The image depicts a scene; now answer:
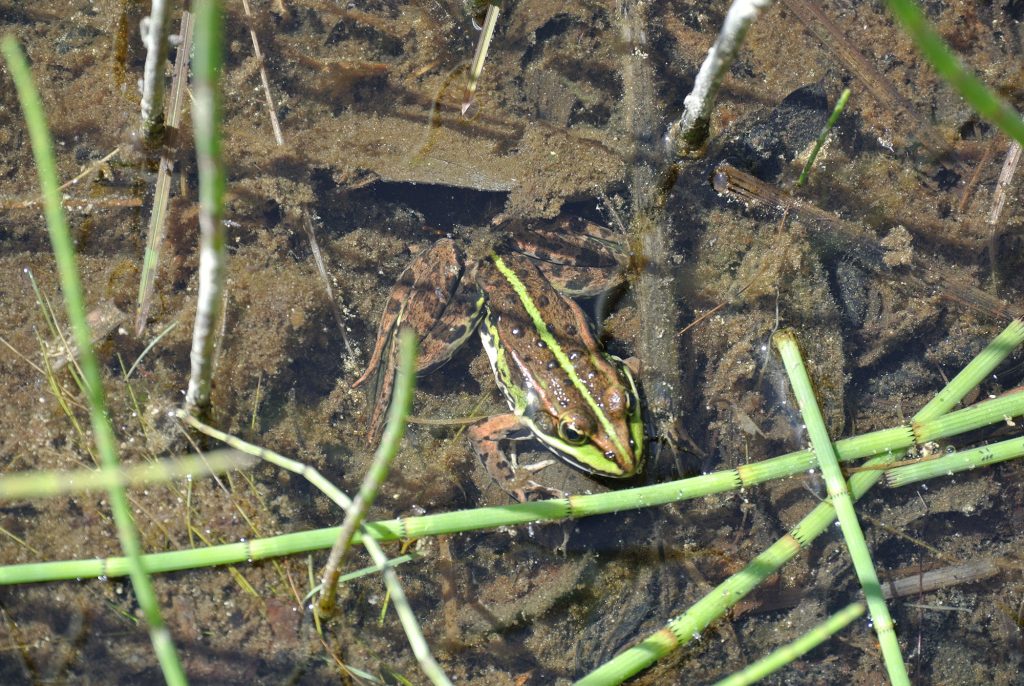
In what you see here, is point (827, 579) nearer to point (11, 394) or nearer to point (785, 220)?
point (785, 220)

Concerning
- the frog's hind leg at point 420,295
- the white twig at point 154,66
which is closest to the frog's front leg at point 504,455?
the frog's hind leg at point 420,295

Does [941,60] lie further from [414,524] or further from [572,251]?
[572,251]

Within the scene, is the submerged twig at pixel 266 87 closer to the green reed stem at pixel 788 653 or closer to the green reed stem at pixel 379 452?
the green reed stem at pixel 379 452

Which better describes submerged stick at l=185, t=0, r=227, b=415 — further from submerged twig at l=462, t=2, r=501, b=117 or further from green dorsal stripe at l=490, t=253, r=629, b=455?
submerged twig at l=462, t=2, r=501, b=117

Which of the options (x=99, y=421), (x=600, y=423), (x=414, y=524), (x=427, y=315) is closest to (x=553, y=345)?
(x=600, y=423)

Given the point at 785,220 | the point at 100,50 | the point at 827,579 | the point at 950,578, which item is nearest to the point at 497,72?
the point at 785,220
